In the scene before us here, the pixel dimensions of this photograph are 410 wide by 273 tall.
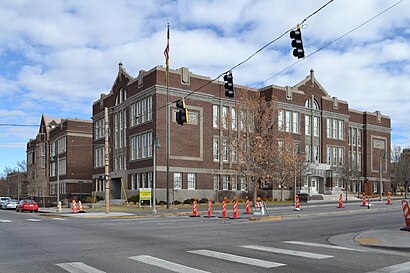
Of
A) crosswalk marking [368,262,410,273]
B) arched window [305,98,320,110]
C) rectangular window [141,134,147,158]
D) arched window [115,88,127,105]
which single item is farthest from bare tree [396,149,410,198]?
crosswalk marking [368,262,410,273]

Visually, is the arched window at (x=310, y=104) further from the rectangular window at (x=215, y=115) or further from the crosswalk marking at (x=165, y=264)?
A: the crosswalk marking at (x=165, y=264)

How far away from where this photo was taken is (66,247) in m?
13.4

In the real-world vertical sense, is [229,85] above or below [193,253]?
above

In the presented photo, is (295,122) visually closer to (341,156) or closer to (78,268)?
(341,156)

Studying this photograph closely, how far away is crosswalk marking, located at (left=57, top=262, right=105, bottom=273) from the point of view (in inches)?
371

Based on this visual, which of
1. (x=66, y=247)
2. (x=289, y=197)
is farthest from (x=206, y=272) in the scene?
(x=289, y=197)

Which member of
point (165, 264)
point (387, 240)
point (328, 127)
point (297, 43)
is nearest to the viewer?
A: point (165, 264)

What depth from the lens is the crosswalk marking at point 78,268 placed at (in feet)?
30.9

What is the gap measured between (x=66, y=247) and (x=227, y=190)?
40.8 metres

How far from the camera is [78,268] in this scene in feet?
32.0

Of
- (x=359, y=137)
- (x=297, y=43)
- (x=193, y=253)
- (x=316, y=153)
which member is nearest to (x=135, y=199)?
(x=316, y=153)

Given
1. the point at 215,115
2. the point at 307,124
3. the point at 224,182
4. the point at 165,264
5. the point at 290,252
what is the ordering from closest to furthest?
1. the point at 165,264
2. the point at 290,252
3. the point at 215,115
4. the point at 224,182
5. the point at 307,124

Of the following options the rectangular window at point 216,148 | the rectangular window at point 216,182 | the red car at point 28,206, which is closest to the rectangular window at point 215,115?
the rectangular window at point 216,148

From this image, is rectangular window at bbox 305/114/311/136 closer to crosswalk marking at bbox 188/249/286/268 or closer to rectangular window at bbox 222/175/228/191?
rectangular window at bbox 222/175/228/191
